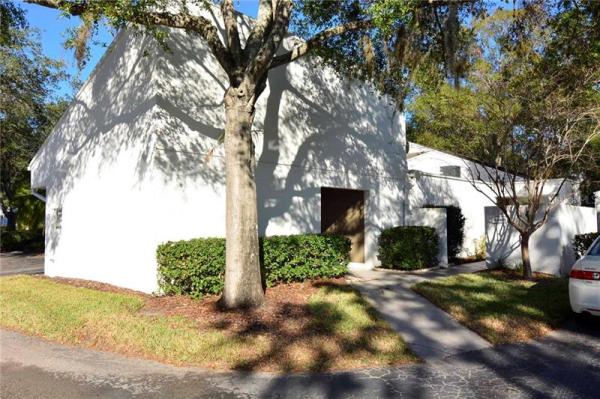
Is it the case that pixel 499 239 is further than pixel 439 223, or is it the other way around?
pixel 439 223

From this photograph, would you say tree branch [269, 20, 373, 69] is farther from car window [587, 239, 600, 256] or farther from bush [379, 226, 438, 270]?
bush [379, 226, 438, 270]

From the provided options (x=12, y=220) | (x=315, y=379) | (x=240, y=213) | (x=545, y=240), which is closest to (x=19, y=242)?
(x=12, y=220)

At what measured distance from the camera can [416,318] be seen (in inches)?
310

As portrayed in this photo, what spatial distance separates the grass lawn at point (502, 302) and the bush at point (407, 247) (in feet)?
5.11

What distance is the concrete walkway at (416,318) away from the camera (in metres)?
6.54

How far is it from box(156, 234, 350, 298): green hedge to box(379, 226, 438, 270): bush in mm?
2423

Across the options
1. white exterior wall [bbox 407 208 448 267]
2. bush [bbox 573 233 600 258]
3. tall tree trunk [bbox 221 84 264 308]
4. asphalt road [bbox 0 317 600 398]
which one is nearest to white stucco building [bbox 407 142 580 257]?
white exterior wall [bbox 407 208 448 267]

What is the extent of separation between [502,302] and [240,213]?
16.4 ft

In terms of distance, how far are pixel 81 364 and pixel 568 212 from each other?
11.9 metres

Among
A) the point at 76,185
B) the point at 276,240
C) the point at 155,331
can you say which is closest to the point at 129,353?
the point at 155,331

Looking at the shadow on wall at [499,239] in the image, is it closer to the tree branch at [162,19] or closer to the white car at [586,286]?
the white car at [586,286]

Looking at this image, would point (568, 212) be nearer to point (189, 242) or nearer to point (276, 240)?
point (276, 240)

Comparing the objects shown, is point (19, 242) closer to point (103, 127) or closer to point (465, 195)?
point (103, 127)

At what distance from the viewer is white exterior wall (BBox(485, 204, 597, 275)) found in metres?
11.9
